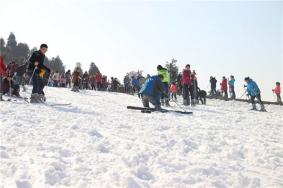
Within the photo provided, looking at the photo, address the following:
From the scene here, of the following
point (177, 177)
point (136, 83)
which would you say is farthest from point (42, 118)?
point (136, 83)

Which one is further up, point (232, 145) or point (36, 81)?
point (36, 81)

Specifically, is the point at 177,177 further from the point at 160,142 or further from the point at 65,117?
the point at 65,117

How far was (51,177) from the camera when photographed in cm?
536

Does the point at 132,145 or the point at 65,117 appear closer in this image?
the point at 132,145

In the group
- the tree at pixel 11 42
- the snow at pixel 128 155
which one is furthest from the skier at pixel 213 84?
the tree at pixel 11 42

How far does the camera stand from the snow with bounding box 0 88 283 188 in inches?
217

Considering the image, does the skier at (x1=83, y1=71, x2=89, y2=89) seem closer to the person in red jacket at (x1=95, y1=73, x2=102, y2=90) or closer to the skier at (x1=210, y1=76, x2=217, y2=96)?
the person in red jacket at (x1=95, y1=73, x2=102, y2=90)

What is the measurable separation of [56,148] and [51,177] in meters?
1.33

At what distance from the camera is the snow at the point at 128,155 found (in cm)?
550

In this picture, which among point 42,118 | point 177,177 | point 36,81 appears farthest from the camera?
point 36,81

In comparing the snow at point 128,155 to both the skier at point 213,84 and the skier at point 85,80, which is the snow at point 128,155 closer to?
the skier at point 213,84

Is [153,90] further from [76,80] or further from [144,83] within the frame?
[76,80]

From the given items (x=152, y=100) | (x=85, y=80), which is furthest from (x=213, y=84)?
(x=152, y=100)

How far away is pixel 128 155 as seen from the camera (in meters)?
6.56
